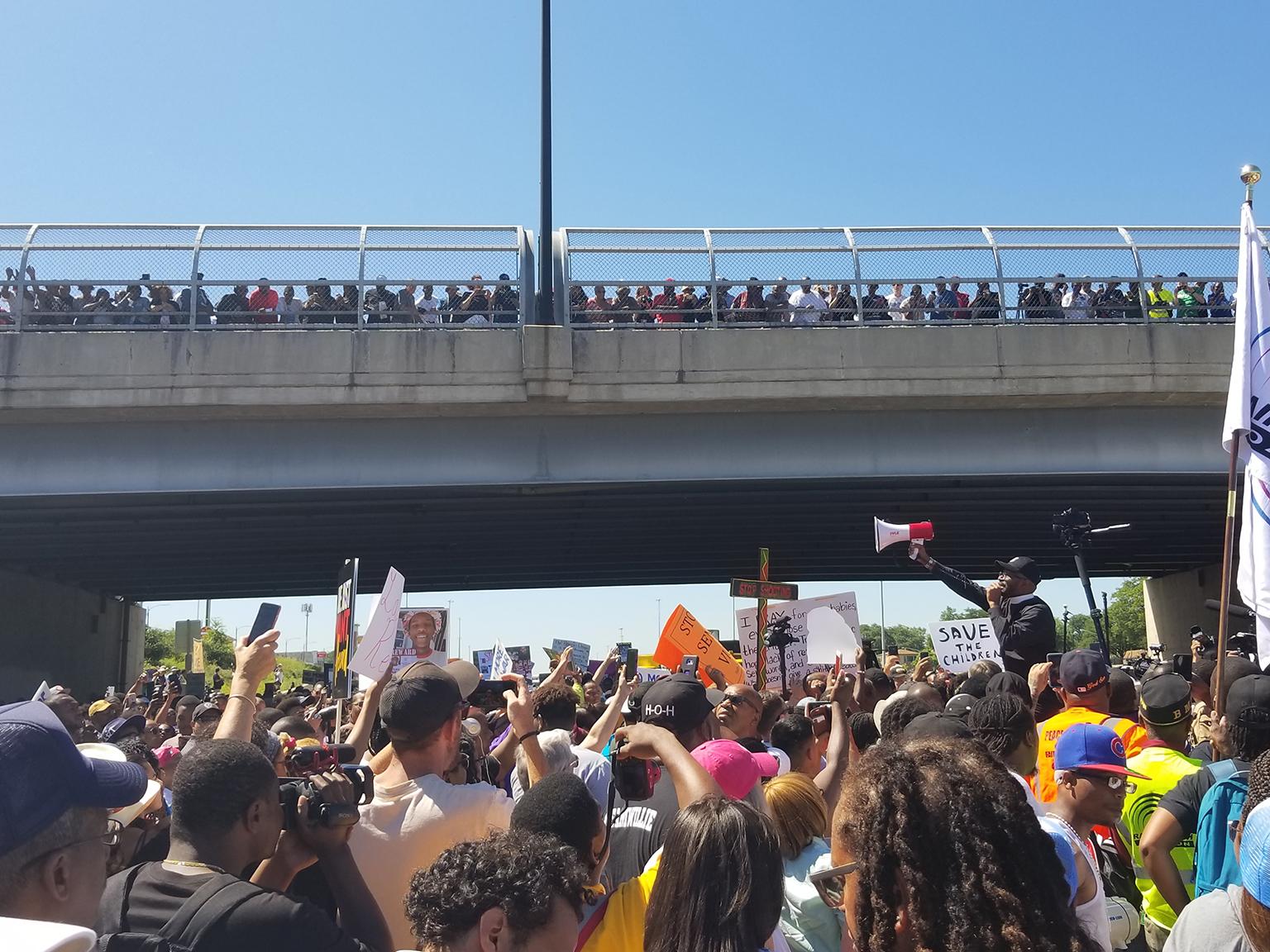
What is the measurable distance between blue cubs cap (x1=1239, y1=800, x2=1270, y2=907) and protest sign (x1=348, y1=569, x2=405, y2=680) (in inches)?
185

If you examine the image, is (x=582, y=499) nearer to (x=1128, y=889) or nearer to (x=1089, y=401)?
(x=1089, y=401)

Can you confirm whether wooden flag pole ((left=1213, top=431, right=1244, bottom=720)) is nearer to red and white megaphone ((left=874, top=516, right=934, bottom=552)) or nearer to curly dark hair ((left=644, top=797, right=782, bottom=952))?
curly dark hair ((left=644, top=797, right=782, bottom=952))

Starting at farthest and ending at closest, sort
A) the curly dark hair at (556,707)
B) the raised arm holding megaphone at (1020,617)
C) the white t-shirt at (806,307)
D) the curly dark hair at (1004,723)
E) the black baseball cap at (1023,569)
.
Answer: the white t-shirt at (806,307), the black baseball cap at (1023,569), the raised arm holding megaphone at (1020,617), the curly dark hair at (556,707), the curly dark hair at (1004,723)

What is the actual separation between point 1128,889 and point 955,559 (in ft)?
87.0

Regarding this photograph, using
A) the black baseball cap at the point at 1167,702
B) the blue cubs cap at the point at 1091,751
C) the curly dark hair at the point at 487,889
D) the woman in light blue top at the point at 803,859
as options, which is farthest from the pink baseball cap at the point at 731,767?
the black baseball cap at the point at 1167,702

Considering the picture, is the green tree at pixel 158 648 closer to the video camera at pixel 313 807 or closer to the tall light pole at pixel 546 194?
the tall light pole at pixel 546 194

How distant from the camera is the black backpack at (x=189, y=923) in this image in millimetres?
2754

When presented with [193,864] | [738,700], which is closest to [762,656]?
[738,700]

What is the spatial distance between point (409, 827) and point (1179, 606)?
32.9m

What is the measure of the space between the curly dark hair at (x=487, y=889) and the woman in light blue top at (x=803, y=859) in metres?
1.16

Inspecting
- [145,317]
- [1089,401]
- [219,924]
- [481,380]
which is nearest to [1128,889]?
[219,924]

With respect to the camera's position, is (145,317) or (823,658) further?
(145,317)

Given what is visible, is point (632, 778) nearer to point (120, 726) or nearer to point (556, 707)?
point (556, 707)

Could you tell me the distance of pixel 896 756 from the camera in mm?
2465
